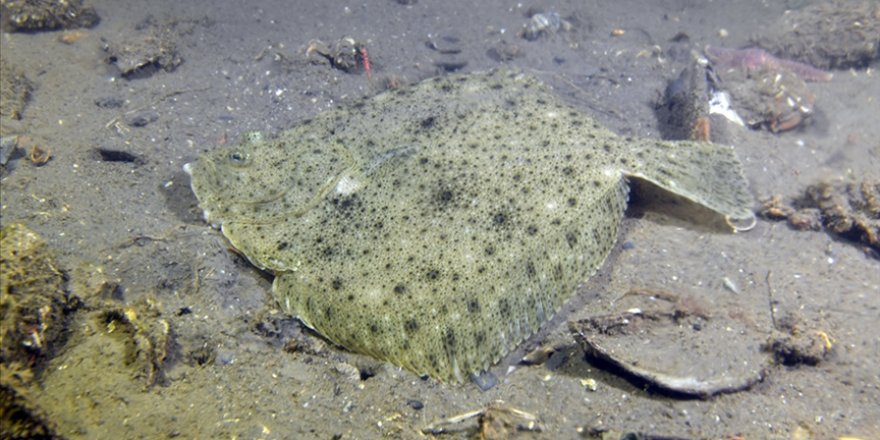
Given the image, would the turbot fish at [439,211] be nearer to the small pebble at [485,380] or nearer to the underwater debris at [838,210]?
the small pebble at [485,380]

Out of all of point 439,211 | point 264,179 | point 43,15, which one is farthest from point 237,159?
point 43,15

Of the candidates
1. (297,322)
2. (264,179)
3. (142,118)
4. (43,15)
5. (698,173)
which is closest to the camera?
(297,322)

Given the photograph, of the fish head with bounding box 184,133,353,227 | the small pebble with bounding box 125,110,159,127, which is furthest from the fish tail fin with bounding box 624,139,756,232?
the small pebble with bounding box 125,110,159,127

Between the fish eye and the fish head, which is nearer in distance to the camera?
the fish head

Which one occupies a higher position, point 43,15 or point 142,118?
point 43,15

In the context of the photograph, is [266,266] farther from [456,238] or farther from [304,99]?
[304,99]

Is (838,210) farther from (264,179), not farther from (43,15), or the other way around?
(43,15)

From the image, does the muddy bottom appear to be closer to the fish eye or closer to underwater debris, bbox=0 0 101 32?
underwater debris, bbox=0 0 101 32

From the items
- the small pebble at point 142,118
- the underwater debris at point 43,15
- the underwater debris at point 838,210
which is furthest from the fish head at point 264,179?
the underwater debris at point 43,15

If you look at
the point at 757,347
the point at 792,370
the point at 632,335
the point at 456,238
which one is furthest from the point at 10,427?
the point at 792,370
